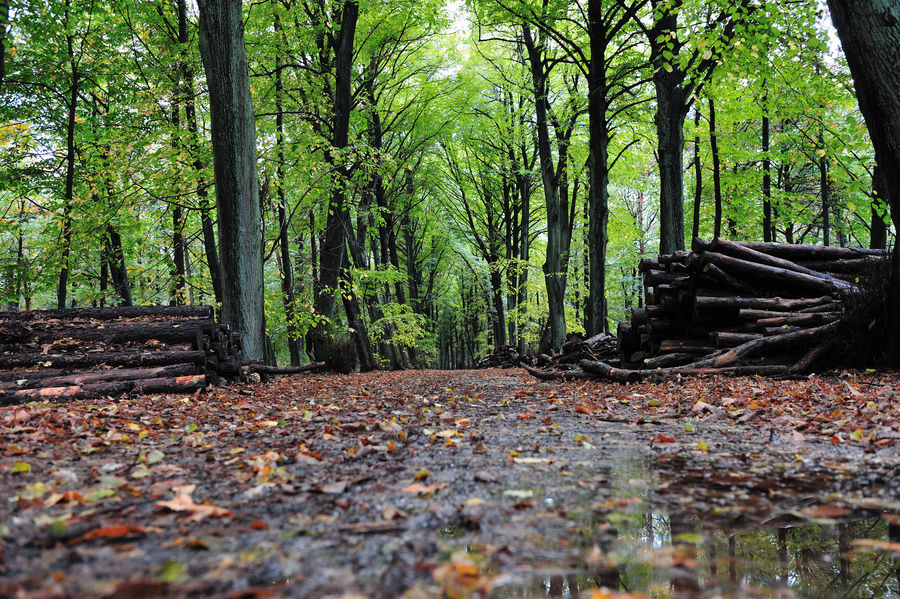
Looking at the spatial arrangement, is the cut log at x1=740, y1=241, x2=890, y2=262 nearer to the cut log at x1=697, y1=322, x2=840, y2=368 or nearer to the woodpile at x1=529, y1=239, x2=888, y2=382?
the woodpile at x1=529, y1=239, x2=888, y2=382

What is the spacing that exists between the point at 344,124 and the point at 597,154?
644 cm

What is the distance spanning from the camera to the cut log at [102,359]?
572 cm

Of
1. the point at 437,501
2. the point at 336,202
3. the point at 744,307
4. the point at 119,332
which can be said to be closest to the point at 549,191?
the point at 336,202

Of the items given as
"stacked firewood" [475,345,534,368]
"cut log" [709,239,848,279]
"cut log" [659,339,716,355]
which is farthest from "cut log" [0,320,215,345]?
"stacked firewood" [475,345,534,368]

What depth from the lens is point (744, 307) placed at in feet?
21.9

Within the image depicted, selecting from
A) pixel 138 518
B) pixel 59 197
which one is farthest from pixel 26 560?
pixel 59 197

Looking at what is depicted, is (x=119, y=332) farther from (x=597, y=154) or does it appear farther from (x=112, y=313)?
(x=597, y=154)

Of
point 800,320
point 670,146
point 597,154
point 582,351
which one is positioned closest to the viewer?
point 800,320

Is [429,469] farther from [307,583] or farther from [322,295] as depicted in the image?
[322,295]

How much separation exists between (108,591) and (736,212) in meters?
19.7

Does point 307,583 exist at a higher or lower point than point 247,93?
lower

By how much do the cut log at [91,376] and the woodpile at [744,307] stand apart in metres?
5.45

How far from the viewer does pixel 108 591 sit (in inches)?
46.5

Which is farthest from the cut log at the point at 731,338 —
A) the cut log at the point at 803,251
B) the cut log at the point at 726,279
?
the cut log at the point at 803,251
